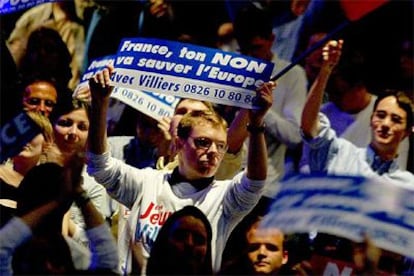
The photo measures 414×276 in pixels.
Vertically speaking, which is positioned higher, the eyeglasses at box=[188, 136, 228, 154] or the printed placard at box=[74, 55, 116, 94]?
the printed placard at box=[74, 55, 116, 94]

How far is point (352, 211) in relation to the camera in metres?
5.57

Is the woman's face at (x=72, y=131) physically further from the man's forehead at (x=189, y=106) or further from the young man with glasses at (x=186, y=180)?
the young man with glasses at (x=186, y=180)

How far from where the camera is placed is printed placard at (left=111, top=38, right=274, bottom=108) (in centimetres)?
676

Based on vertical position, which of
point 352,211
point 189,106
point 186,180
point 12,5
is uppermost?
point 12,5

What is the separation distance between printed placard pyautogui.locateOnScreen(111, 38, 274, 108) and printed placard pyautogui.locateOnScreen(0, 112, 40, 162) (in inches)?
23.3

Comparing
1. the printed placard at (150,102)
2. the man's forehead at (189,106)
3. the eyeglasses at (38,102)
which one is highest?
the printed placard at (150,102)

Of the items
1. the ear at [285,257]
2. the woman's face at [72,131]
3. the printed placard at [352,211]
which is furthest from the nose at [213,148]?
the woman's face at [72,131]

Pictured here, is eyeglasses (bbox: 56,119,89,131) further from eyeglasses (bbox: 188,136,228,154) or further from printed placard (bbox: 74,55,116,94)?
eyeglasses (bbox: 188,136,228,154)

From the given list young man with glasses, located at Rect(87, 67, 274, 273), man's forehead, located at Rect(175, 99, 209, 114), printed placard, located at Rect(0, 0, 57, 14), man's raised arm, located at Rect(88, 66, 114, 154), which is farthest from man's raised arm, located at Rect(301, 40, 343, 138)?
printed placard, located at Rect(0, 0, 57, 14)

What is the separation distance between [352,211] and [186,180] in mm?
1041

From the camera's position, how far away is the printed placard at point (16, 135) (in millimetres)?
7286

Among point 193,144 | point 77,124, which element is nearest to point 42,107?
point 77,124

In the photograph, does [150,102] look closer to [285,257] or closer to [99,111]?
[99,111]

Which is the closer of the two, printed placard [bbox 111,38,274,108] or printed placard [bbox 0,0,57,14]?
printed placard [bbox 111,38,274,108]
